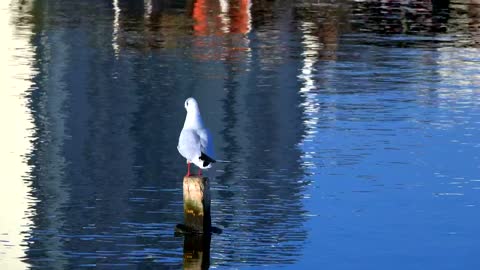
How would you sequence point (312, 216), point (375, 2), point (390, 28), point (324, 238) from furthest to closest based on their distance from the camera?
1. point (375, 2)
2. point (390, 28)
3. point (312, 216)
4. point (324, 238)

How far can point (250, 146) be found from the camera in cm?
2323

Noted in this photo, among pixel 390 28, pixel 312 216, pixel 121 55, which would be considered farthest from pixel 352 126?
pixel 390 28

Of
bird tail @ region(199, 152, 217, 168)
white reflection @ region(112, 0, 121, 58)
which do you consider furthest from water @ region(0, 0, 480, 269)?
bird tail @ region(199, 152, 217, 168)

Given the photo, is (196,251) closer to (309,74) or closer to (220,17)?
(309,74)

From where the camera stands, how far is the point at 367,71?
33312 millimetres

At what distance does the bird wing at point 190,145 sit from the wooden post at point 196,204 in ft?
1.51

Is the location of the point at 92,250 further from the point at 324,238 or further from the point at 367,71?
the point at 367,71

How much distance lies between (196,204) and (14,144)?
25.9ft

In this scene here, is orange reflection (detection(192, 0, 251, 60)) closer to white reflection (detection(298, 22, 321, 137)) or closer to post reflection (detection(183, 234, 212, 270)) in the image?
white reflection (detection(298, 22, 321, 137))

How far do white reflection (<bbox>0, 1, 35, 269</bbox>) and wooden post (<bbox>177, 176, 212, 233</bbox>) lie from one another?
5.67 ft

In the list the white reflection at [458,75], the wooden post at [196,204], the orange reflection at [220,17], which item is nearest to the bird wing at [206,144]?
the wooden post at [196,204]

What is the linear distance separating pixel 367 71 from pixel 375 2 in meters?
29.2

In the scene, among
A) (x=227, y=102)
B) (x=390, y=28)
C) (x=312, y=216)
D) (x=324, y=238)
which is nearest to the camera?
(x=324, y=238)

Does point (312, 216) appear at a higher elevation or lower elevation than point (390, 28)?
higher
